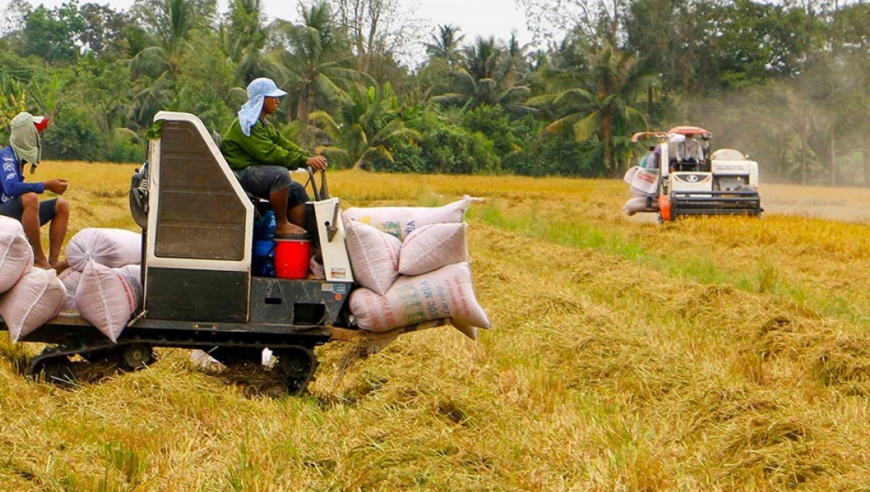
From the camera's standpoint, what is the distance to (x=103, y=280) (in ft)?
21.6

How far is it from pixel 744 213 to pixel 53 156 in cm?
3525

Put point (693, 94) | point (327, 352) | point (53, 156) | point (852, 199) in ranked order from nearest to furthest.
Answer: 1. point (327, 352)
2. point (852, 199)
3. point (53, 156)
4. point (693, 94)

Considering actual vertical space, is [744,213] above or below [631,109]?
below

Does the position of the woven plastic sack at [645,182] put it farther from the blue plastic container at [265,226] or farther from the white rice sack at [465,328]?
the blue plastic container at [265,226]

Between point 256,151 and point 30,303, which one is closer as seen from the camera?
point 30,303

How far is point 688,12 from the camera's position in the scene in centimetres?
5562

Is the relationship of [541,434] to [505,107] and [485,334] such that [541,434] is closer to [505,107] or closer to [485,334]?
[485,334]

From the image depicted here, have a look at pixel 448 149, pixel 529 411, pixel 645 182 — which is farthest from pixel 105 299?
pixel 448 149

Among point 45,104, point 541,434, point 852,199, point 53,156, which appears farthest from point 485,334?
point 53,156

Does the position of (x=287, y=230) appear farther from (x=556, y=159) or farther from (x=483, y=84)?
(x=483, y=84)

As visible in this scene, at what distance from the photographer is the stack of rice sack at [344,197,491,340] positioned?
6711 mm

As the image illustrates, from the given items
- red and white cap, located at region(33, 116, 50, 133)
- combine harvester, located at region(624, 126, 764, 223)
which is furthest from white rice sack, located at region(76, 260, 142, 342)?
combine harvester, located at region(624, 126, 764, 223)

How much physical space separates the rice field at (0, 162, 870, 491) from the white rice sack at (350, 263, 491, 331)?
0.36m

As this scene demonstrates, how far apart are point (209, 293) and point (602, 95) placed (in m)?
47.4
